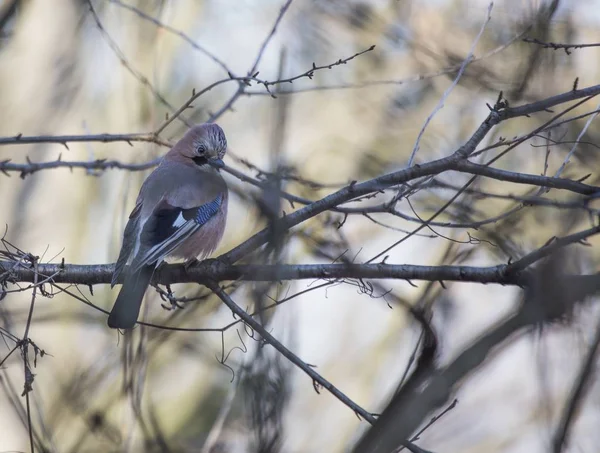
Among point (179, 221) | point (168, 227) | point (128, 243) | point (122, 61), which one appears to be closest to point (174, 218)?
point (179, 221)

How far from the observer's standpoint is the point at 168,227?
5051 millimetres

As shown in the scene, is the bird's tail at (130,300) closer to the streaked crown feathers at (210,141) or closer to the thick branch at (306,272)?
the thick branch at (306,272)

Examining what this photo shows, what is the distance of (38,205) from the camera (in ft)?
30.3

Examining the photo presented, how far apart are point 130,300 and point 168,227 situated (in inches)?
32.7

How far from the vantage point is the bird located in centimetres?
447

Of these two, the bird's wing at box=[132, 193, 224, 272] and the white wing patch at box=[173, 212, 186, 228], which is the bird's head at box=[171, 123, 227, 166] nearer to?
the bird's wing at box=[132, 193, 224, 272]

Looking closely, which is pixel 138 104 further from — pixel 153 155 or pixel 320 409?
pixel 320 409

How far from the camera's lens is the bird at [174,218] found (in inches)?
176

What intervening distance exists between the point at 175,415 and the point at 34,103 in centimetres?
389

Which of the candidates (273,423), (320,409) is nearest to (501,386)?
(320,409)

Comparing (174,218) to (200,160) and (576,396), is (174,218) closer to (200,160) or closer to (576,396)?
(200,160)

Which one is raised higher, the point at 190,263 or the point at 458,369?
the point at 190,263

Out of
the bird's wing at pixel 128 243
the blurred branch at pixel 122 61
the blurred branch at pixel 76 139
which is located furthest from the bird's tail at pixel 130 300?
the blurred branch at pixel 122 61

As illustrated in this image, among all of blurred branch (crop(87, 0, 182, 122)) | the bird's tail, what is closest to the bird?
the bird's tail
